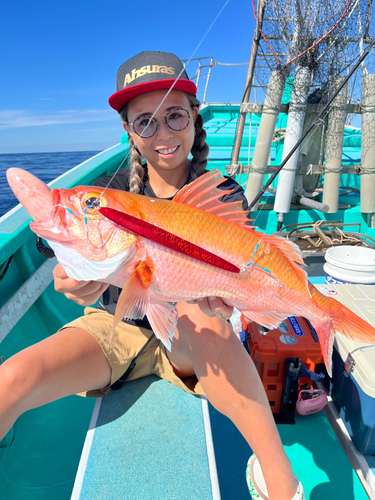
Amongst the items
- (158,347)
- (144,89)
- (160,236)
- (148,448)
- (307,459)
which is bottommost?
(307,459)

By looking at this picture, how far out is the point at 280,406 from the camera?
2.14 metres

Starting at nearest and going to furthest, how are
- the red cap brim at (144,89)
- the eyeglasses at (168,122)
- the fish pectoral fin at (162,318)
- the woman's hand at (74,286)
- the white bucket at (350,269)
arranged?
the fish pectoral fin at (162,318), the woman's hand at (74,286), the red cap brim at (144,89), the eyeglasses at (168,122), the white bucket at (350,269)

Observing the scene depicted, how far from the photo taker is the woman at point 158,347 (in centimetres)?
144

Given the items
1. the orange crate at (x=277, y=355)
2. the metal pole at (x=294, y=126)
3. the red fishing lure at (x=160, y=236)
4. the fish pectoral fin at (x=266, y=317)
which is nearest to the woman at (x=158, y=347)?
the fish pectoral fin at (x=266, y=317)

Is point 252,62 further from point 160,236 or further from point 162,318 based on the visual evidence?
point 162,318

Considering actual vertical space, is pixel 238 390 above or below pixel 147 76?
below

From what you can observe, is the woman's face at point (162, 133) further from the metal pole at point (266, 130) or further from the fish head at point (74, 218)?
the metal pole at point (266, 130)

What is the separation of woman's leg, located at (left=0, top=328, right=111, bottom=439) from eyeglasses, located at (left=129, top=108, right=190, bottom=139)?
4.06 feet

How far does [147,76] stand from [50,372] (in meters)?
1.67

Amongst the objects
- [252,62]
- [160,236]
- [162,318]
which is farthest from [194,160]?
[252,62]

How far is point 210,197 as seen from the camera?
142cm

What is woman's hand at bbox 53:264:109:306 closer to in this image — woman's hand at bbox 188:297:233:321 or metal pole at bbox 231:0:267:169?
woman's hand at bbox 188:297:233:321

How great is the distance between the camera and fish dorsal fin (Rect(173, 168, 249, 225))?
1.39 meters

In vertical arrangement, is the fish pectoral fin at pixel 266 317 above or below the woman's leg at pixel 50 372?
above
